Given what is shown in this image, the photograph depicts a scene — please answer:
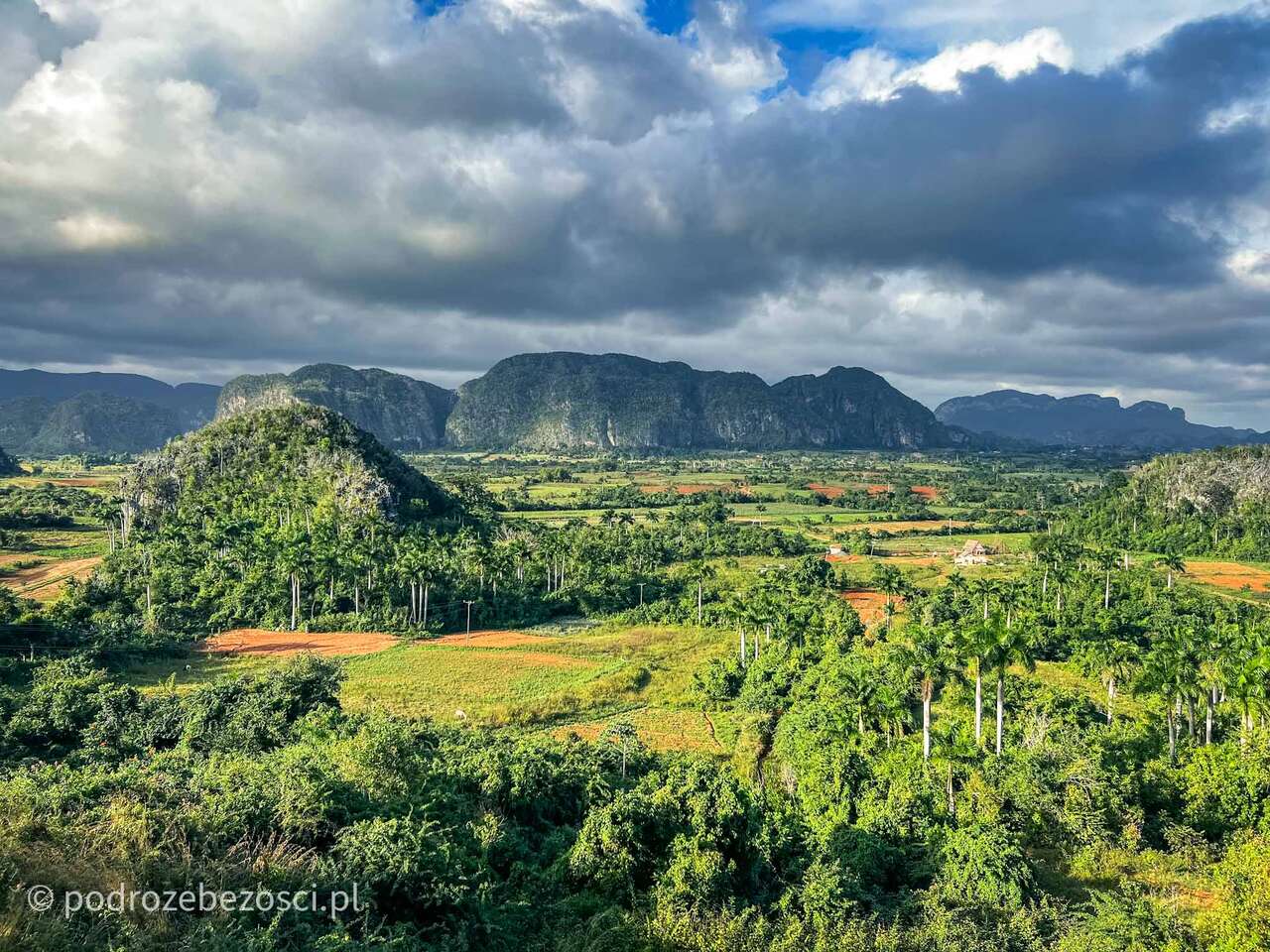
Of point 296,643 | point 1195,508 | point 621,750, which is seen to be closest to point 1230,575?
point 1195,508

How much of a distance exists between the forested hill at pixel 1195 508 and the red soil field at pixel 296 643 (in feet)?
364

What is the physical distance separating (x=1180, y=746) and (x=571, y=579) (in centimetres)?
5813

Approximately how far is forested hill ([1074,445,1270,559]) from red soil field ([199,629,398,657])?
111 m

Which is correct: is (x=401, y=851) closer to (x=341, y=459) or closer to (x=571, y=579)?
(x=571, y=579)

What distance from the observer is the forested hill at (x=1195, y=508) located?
11119 centimetres

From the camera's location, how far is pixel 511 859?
21.7m

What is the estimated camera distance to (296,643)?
61.1 metres

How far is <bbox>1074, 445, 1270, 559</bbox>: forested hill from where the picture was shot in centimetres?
11119

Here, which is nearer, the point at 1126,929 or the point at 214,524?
the point at 1126,929

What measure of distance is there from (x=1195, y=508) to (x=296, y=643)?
139 metres

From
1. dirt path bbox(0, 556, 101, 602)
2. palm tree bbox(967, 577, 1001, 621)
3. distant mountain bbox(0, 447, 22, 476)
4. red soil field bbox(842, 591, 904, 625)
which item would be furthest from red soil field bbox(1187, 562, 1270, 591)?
distant mountain bbox(0, 447, 22, 476)

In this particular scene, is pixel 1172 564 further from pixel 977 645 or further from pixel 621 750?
pixel 621 750

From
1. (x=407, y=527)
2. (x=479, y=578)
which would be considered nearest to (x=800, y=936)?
(x=479, y=578)

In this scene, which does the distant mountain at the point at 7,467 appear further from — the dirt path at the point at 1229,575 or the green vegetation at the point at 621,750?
the dirt path at the point at 1229,575
